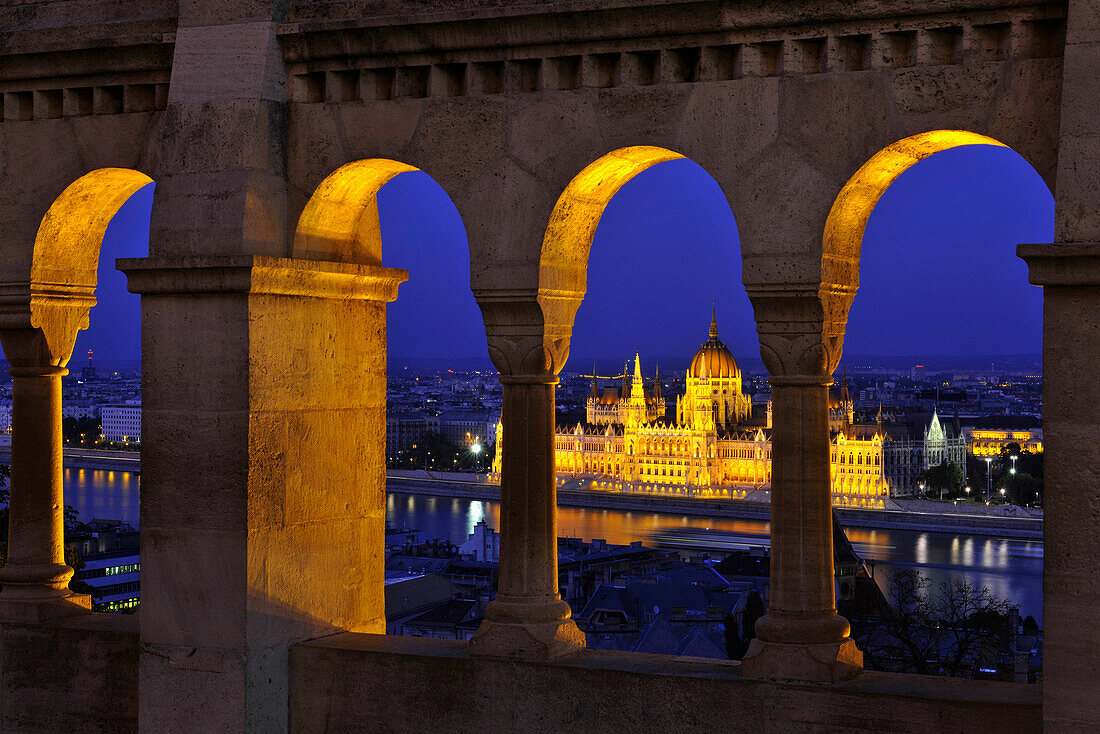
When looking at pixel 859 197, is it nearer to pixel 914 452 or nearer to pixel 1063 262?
pixel 1063 262

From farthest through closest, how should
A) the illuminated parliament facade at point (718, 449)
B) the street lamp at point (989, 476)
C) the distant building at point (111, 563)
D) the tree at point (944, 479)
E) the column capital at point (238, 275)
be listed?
the illuminated parliament facade at point (718, 449)
the tree at point (944, 479)
the street lamp at point (989, 476)
the distant building at point (111, 563)
the column capital at point (238, 275)

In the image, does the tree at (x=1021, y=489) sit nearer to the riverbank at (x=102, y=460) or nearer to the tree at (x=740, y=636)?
the riverbank at (x=102, y=460)

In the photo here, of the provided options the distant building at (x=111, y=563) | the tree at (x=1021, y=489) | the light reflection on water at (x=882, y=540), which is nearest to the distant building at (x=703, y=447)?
the light reflection on water at (x=882, y=540)

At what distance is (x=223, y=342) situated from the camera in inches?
171

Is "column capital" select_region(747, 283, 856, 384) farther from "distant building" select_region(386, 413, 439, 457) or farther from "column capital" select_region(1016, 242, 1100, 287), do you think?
"distant building" select_region(386, 413, 439, 457)

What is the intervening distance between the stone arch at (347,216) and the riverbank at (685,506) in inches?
2300

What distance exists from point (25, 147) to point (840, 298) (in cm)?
286

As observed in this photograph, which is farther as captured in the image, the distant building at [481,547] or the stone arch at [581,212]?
the distant building at [481,547]

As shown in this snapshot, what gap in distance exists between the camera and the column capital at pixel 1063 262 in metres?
3.35

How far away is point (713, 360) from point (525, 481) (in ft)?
258

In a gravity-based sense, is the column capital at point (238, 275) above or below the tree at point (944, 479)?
above

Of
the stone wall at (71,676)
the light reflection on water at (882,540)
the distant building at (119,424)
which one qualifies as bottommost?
the light reflection on water at (882,540)

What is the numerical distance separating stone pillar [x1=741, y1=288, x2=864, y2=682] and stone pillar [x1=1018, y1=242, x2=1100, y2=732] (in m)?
0.59

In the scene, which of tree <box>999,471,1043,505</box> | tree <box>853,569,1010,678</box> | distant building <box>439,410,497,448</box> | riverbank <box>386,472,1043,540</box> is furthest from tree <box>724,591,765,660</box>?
distant building <box>439,410,497,448</box>
